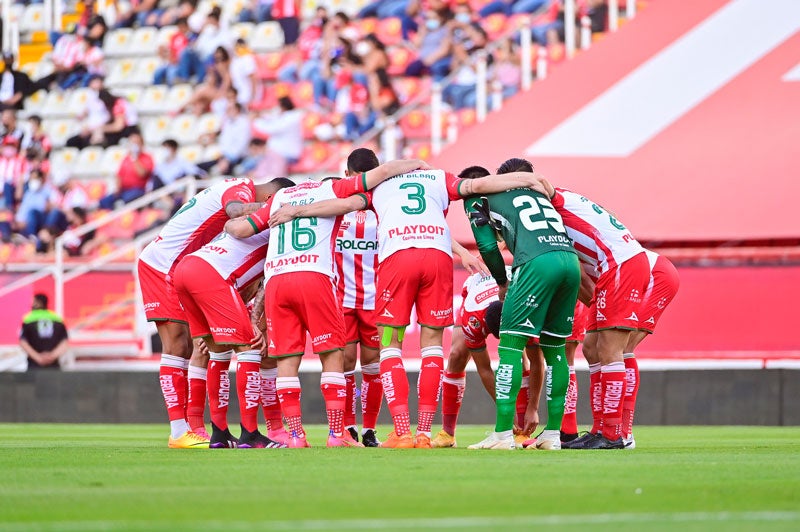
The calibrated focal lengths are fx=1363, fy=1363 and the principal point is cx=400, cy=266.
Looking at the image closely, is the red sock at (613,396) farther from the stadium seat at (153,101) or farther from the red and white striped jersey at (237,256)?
the stadium seat at (153,101)

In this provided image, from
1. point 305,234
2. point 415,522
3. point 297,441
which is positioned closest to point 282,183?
point 305,234

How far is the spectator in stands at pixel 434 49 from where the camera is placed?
72.5 feet

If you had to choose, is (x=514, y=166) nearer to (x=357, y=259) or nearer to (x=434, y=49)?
(x=357, y=259)

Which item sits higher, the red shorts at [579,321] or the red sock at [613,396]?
the red shorts at [579,321]

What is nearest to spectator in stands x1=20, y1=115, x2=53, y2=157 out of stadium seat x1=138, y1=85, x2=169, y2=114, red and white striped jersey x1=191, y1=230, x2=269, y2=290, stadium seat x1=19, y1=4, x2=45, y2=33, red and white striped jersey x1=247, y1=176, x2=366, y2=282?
stadium seat x1=138, y1=85, x2=169, y2=114

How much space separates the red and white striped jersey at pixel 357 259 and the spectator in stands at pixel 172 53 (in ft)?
47.8

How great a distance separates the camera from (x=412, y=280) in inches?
395

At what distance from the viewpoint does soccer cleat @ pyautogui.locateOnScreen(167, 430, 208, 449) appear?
10836 mm

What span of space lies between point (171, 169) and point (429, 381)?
44.9ft

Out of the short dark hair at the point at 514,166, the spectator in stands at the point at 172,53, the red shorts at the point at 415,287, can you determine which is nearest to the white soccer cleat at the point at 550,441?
the red shorts at the point at 415,287

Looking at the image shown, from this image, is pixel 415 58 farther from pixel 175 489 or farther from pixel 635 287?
pixel 175 489

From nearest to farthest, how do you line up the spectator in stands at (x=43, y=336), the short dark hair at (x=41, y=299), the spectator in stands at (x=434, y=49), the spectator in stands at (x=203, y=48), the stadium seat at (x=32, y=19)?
the short dark hair at (x=41, y=299) < the spectator in stands at (x=43, y=336) < the spectator in stands at (x=434, y=49) < the spectator in stands at (x=203, y=48) < the stadium seat at (x=32, y=19)

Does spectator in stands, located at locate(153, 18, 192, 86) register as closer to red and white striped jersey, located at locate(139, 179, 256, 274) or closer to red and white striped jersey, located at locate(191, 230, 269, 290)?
red and white striped jersey, located at locate(139, 179, 256, 274)

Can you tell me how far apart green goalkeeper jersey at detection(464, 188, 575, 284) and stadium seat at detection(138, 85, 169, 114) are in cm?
1614
